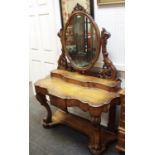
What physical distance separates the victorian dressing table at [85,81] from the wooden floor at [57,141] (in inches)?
3.2

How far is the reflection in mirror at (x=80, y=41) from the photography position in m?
2.08

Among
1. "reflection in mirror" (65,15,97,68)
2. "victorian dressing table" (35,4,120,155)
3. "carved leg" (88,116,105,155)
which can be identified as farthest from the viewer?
"reflection in mirror" (65,15,97,68)

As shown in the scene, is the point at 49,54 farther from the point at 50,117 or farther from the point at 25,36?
the point at 25,36

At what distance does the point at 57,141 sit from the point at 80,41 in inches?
45.6

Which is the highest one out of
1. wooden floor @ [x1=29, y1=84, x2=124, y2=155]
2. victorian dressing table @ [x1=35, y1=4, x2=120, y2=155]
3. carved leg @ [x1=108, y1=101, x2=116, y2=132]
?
victorian dressing table @ [x1=35, y1=4, x2=120, y2=155]

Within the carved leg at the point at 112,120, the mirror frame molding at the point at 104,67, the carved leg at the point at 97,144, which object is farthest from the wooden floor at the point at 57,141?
the mirror frame molding at the point at 104,67

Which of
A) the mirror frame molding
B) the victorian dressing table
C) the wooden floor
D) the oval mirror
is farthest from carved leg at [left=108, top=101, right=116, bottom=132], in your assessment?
the oval mirror

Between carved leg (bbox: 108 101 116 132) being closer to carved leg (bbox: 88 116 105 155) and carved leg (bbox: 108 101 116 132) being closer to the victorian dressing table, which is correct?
the victorian dressing table

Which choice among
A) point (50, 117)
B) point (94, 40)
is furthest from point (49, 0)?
point (50, 117)

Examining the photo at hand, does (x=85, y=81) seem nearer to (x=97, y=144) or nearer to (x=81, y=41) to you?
(x=81, y=41)

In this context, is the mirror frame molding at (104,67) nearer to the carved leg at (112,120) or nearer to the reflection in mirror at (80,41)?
the reflection in mirror at (80,41)

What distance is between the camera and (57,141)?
228 cm

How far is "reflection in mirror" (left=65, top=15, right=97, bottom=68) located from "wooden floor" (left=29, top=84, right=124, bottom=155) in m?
0.83

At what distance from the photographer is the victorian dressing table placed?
1865mm
